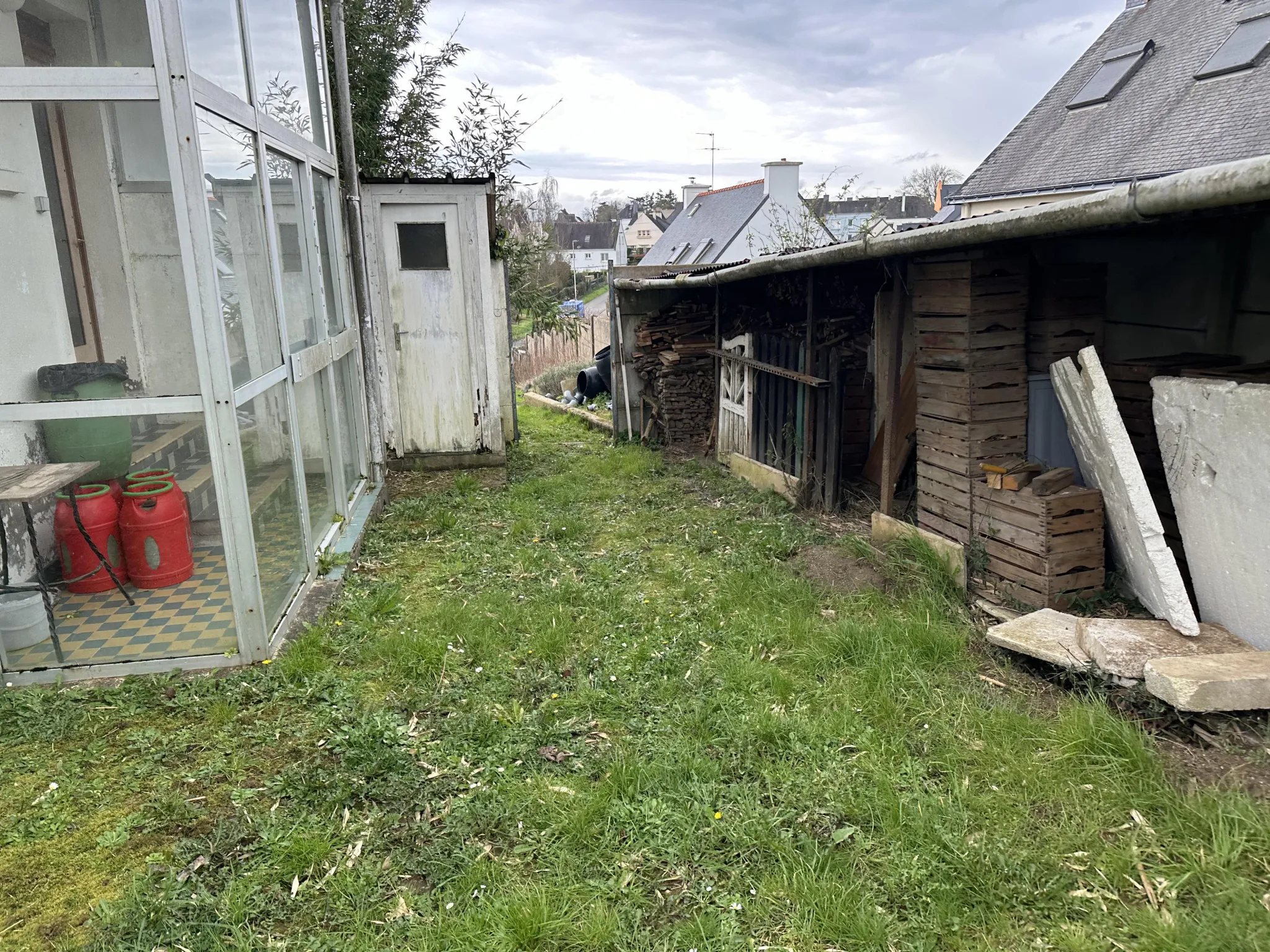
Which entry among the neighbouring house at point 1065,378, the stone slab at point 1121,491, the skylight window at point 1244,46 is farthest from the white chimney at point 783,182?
the stone slab at point 1121,491

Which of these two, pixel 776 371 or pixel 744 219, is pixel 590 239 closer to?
pixel 744 219

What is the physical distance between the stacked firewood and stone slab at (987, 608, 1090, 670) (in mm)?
5770

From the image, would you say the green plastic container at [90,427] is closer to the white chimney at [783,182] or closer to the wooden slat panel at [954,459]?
the wooden slat panel at [954,459]

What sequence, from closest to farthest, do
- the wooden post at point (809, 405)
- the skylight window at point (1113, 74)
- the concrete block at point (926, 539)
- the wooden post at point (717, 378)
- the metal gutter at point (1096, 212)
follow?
the metal gutter at point (1096, 212), the concrete block at point (926, 539), the wooden post at point (809, 405), the wooden post at point (717, 378), the skylight window at point (1113, 74)

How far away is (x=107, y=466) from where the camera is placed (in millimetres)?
4207

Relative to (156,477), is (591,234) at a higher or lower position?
higher

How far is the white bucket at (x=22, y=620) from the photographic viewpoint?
3.87 metres

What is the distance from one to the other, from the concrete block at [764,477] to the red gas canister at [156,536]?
4575mm

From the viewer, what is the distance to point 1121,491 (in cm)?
389

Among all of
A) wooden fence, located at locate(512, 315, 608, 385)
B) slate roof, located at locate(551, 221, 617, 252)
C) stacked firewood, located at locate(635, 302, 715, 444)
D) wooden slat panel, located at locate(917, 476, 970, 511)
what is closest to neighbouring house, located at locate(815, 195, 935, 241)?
wooden slat panel, located at locate(917, 476, 970, 511)

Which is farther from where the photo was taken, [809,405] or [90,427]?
[809,405]

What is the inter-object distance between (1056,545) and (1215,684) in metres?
1.16

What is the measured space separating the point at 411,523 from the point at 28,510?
3136mm

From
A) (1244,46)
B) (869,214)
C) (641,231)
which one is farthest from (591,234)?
(1244,46)
